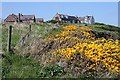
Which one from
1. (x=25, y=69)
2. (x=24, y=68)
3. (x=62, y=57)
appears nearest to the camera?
(x=25, y=69)

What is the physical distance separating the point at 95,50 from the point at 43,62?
193 cm

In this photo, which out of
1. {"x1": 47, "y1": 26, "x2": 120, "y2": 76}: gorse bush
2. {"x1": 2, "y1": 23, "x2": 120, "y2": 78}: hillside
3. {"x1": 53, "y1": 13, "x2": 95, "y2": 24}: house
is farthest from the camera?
{"x1": 53, "y1": 13, "x2": 95, "y2": 24}: house

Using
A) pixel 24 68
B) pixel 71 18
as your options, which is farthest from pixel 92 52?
pixel 71 18

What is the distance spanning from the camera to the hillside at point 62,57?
1194 centimetres

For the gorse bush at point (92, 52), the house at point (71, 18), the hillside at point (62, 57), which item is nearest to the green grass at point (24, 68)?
the hillside at point (62, 57)

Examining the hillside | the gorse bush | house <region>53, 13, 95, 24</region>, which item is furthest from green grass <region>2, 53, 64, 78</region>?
house <region>53, 13, 95, 24</region>

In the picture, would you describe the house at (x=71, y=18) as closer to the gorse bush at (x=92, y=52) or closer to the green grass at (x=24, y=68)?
the gorse bush at (x=92, y=52)

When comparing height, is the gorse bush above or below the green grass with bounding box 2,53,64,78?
above

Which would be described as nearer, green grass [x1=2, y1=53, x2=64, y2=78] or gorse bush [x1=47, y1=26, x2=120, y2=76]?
green grass [x1=2, y1=53, x2=64, y2=78]

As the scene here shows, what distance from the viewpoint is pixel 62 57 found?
13.3 metres

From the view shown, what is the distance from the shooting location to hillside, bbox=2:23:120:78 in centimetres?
1194

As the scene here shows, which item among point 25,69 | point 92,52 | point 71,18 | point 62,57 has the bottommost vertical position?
point 25,69

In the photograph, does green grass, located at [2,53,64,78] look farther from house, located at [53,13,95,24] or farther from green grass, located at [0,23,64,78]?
house, located at [53,13,95,24]

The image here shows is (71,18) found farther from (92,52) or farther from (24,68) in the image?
(24,68)
